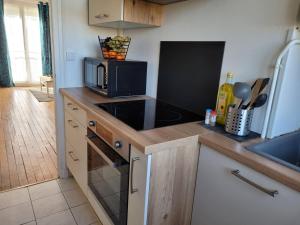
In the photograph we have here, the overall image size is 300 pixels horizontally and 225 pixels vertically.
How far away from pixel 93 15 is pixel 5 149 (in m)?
2.00

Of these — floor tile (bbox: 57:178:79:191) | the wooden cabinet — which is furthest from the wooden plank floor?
the wooden cabinet

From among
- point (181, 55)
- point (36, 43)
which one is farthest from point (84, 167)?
point (36, 43)

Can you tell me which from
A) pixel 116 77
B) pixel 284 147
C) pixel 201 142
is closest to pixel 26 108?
pixel 116 77

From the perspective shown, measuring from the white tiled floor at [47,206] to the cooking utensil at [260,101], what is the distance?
138cm

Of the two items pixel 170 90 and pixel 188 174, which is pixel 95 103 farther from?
pixel 188 174

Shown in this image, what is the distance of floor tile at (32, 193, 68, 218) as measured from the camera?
180 centimetres

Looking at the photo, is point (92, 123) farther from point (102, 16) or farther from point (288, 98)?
point (288, 98)

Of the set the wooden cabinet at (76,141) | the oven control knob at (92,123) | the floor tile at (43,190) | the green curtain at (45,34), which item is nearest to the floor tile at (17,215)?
the floor tile at (43,190)

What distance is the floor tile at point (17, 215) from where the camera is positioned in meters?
1.69

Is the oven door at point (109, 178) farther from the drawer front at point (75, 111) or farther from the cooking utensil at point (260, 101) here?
the cooking utensil at point (260, 101)

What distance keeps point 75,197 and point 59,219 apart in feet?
0.88

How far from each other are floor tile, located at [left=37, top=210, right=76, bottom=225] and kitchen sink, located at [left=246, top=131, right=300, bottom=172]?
4.70ft

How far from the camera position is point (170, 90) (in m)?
1.81

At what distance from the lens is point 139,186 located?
1079mm
